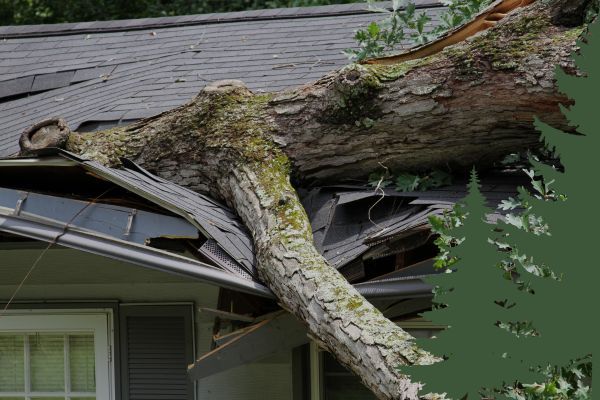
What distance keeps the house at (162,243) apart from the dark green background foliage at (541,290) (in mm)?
2429

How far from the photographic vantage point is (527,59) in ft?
14.1

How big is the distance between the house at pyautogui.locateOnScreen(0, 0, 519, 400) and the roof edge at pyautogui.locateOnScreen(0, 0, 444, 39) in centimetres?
2

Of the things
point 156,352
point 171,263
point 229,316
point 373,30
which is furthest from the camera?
point 373,30

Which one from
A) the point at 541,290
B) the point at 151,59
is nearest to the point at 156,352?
the point at 151,59

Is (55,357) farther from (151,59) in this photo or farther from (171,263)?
(151,59)

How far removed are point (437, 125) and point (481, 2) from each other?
49.3 inches

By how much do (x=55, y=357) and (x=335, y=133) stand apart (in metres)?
2.27

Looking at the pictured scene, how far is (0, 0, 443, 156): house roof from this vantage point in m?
6.52

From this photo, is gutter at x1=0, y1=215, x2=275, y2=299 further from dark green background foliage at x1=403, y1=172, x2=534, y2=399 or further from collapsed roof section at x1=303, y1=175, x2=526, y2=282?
dark green background foliage at x1=403, y1=172, x2=534, y2=399

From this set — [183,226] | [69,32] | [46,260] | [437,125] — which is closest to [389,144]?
[437,125]

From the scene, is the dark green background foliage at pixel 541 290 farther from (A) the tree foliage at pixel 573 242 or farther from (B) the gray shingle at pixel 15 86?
(B) the gray shingle at pixel 15 86

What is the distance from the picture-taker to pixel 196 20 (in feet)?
28.6

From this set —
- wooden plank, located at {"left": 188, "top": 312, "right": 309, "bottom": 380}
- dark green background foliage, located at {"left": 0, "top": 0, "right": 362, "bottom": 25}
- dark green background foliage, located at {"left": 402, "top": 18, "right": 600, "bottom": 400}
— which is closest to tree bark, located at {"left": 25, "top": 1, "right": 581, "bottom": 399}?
wooden plank, located at {"left": 188, "top": 312, "right": 309, "bottom": 380}

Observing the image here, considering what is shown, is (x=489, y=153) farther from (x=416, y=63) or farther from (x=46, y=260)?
(x=46, y=260)
